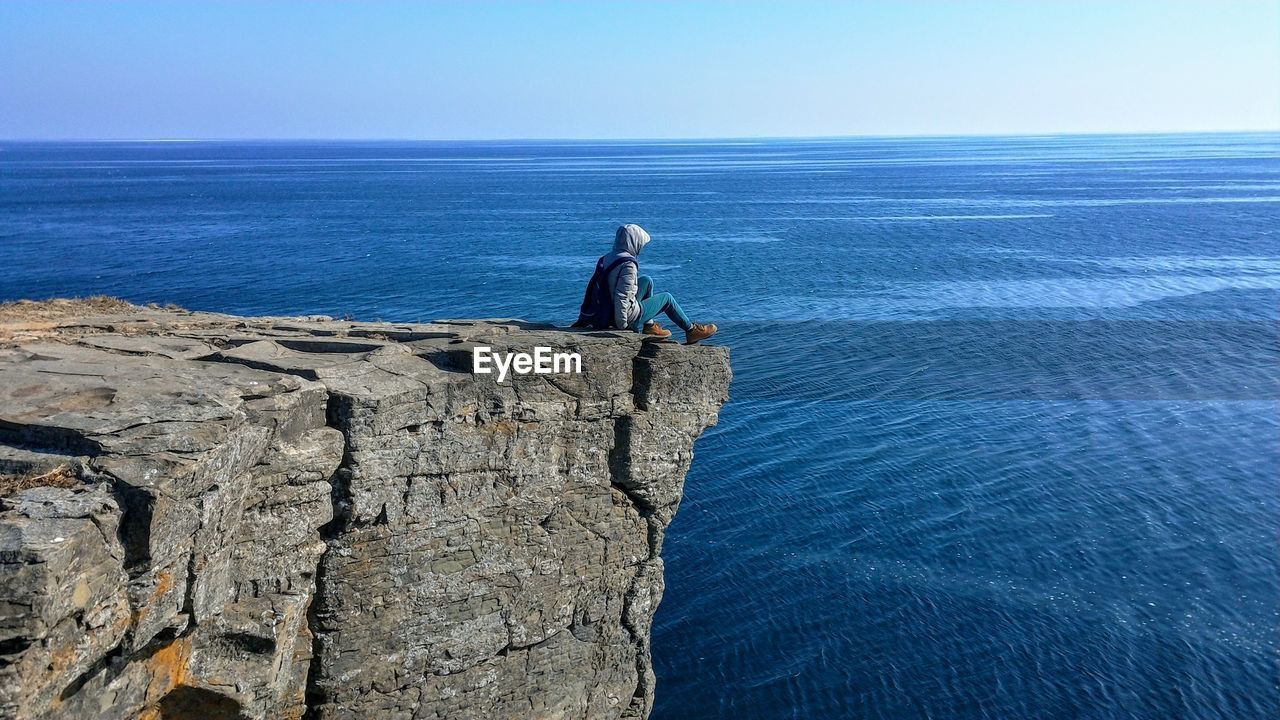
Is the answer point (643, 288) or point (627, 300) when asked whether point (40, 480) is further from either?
point (643, 288)

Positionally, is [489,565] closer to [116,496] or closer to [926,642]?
[116,496]

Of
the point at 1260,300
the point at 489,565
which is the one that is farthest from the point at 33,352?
the point at 1260,300

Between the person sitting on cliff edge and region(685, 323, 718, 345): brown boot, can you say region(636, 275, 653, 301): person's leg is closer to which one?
the person sitting on cliff edge

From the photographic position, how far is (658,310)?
14961 millimetres

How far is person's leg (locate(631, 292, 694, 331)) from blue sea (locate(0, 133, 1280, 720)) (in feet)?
26.9

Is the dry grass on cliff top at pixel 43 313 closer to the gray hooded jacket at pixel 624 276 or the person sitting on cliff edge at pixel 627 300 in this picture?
the person sitting on cliff edge at pixel 627 300

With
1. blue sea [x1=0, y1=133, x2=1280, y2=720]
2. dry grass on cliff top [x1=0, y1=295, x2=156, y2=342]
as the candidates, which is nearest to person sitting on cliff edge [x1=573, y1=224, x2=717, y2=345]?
dry grass on cliff top [x1=0, y1=295, x2=156, y2=342]

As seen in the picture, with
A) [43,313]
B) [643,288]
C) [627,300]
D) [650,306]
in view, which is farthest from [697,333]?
[43,313]

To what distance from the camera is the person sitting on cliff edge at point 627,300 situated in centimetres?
1447

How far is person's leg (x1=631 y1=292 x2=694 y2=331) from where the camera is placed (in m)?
14.8

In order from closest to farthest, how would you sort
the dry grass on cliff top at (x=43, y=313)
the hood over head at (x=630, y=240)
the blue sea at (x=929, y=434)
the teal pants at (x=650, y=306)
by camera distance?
1. the dry grass on cliff top at (x=43, y=313)
2. the hood over head at (x=630, y=240)
3. the teal pants at (x=650, y=306)
4. the blue sea at (x=929, y=434)

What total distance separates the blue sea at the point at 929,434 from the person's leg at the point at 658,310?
26.9 feet

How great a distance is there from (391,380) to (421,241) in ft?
223

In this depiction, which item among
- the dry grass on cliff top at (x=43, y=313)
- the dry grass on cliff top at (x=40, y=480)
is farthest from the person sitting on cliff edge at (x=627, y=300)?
the dry grass on cliff top at (x=43, y=313)
